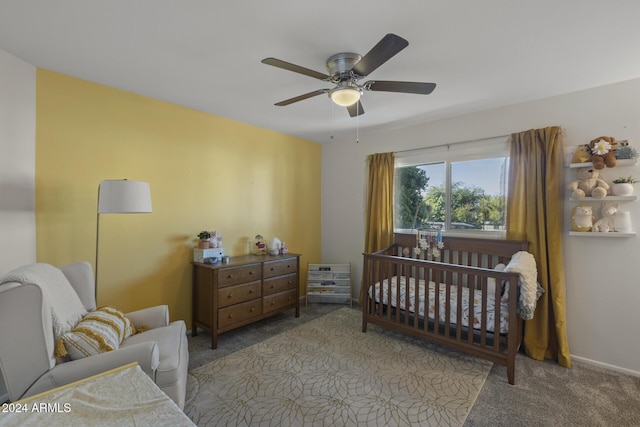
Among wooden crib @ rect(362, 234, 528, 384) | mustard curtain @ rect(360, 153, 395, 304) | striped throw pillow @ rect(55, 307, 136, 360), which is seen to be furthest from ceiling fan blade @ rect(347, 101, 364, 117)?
striped throw pillow @ rect(55, 307, 136, 360)

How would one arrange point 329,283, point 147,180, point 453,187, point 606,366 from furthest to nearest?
point 329,283 < point 453,187 < point 147,180 < point 606,366

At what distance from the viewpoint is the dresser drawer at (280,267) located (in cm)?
324

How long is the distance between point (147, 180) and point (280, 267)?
1.65 metres

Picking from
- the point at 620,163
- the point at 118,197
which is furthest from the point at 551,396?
the point at 118,197

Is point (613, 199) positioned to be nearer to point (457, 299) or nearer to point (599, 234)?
point (599, 234)

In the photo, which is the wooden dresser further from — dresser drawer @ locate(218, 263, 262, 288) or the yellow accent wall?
the yellow accent wall

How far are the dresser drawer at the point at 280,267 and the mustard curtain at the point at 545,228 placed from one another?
2399mm

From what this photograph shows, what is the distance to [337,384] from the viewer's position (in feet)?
7.05

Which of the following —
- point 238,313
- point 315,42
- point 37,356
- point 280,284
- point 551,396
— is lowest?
point 551,396

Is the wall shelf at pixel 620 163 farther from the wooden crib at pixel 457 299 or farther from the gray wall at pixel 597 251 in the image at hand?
the wooden crib at pixel 457 299

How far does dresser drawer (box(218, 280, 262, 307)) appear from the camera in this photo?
2.81 m

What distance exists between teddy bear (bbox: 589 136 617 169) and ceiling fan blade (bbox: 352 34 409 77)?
2.06m

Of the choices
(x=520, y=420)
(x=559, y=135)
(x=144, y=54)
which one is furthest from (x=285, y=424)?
(x=559, y=135)

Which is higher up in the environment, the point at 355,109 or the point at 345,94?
the point at 355,109
